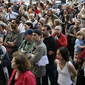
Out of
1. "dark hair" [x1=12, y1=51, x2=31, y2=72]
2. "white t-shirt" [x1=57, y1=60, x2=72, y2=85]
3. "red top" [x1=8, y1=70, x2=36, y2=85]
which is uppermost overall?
"dark hair" [x1=12, y1=51, x2=31, y2=72]

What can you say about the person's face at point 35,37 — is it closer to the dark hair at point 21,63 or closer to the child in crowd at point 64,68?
the child in crowd at point 64,68

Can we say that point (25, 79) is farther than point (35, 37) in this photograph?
No

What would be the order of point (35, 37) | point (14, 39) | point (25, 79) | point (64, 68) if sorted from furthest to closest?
1. point (14, 39)
2. point (35, 37)
3. point (64, 68)
4. point (25, 79)

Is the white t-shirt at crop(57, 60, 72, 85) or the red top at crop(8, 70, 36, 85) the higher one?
the red top at crop(8, 70, 36, 85)

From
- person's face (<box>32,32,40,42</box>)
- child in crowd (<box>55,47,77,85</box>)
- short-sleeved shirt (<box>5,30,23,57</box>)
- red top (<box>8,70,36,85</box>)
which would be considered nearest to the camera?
red top (<box>8,70,36,85</box>)

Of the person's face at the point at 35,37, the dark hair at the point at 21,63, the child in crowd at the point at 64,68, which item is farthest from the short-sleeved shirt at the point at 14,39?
the dark hair at the point at 21,63

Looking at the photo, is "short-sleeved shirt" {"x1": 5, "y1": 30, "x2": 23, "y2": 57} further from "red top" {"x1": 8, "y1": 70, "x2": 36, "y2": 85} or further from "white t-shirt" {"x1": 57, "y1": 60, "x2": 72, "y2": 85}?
"red top" {"x1": 8, "y1": 70, "x2": 36, "y2": 85}

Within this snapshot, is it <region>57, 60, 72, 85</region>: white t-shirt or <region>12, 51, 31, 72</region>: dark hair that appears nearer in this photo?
<region>12, 51, 31, 72</region>: dark hair

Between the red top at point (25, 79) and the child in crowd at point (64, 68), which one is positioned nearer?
the red top at point (25, 79)

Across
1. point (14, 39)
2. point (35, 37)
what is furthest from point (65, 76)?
point (14, 39)

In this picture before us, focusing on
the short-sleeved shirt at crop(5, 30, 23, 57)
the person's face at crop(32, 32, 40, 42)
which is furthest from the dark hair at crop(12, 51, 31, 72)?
the short-sleeved shirt at crop(5, 30, 23, 57)

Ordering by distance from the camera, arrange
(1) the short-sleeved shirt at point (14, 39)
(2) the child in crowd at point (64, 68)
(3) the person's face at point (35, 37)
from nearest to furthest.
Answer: (2) the child in crowd at point (64, 68) → (3) the person's face at point (35, 37) → (1) the short-sleeved shirt at point (14, 39)

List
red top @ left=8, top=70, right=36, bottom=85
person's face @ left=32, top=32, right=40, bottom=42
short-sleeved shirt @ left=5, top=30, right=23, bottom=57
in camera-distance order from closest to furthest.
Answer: red top @ left=8, top=70, right=36, bottom=85, person's face @ left=32, top=32, right=40, bottom=42, short-sleeved shirt @ left=5, top=30, right=23, bottom=57

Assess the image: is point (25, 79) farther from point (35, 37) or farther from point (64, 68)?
point (35, 37)
